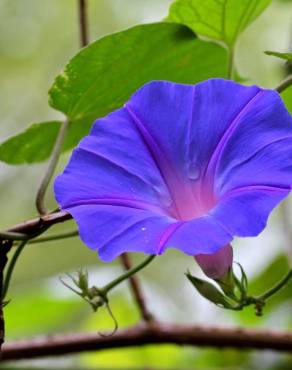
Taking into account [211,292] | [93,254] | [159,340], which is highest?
[211,292]

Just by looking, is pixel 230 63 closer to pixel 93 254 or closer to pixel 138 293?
pixel 138 293

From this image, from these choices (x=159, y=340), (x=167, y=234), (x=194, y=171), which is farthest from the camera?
(x=159, y=340)

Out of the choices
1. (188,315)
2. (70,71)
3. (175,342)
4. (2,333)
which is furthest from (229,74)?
(188,315)

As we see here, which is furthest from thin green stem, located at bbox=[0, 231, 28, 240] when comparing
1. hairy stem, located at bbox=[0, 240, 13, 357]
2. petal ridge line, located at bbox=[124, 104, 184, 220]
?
petal ridge line, located at bbox=[124, 104, 184, 220]

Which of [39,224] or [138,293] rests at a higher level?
[39,224]

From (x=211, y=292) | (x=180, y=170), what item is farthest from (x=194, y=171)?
(x=211, y=292)

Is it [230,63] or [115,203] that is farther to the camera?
[230,63]
